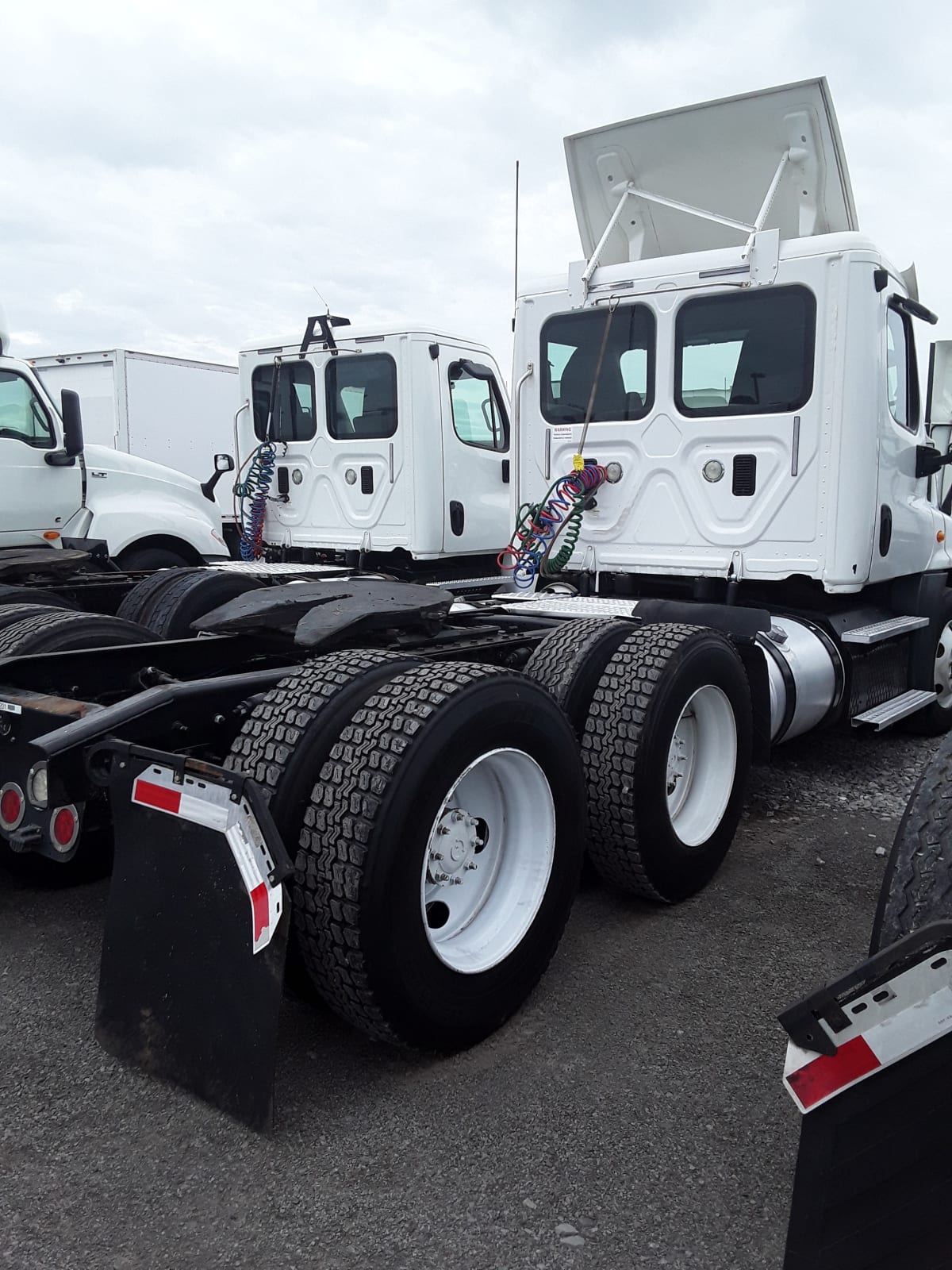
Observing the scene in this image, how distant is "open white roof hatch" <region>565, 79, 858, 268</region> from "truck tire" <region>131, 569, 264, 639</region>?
279 centimetres

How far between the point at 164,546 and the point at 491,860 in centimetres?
627

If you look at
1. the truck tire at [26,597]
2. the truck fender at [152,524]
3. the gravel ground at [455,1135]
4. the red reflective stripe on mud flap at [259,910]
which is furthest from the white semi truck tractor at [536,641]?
the truck fender at [152,524]

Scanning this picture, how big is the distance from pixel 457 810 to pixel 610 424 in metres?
3.56

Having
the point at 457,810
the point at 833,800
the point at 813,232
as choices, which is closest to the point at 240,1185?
the point at 457,810

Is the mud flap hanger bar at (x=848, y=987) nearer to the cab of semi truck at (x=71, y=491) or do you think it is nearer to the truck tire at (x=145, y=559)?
the cab of semi truck at (x=71, y=491)

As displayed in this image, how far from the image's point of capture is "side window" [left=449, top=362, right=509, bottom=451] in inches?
334

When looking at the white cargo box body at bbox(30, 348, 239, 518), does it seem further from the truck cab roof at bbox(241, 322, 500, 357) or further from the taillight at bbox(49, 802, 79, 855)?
the taillight at bbox(49, 802, 79, 855)

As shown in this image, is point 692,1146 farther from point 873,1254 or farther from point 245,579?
point 245,579

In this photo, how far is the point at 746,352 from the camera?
5.55 meters

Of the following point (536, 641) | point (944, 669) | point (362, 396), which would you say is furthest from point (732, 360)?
point (362, 396)

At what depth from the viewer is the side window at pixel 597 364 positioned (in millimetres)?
5793

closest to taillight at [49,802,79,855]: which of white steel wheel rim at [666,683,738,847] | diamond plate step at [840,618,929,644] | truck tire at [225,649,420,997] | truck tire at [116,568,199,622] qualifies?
truck tire at [225,649,420,997]

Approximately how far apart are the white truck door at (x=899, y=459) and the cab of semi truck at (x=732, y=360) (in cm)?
2

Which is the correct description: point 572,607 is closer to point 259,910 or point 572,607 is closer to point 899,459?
point 899,459
